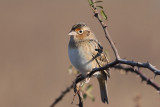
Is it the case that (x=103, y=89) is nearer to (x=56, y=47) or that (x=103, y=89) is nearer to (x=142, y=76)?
(x=142, y=76)

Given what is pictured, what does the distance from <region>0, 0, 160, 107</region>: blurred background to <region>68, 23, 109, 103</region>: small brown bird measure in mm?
511

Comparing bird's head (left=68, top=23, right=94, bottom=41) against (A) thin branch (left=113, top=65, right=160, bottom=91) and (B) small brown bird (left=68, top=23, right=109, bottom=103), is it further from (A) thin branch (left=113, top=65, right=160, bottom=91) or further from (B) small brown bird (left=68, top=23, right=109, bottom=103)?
(A) thin branch (left=113, top=65, right=160, bottom=91)

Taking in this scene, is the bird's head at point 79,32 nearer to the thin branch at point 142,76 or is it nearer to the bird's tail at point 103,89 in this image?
the bird's tail at point 103,89

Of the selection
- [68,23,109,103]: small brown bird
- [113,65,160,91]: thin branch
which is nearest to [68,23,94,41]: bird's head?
[68,23,109,103]: small brown bird

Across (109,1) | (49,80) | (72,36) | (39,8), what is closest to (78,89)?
(72,36)

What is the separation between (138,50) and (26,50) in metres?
2.73

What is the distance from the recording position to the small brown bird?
4.84 meters

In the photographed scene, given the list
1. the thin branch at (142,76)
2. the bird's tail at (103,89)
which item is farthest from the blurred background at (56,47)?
the thin branch at (142,76)

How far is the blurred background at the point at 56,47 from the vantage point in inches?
370

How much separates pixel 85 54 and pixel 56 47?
7248 mm

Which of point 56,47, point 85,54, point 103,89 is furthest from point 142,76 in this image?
point 56,47

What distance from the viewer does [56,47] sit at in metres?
12.2

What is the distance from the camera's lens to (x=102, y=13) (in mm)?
3119

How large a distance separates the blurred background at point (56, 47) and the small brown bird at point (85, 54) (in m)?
0.51
